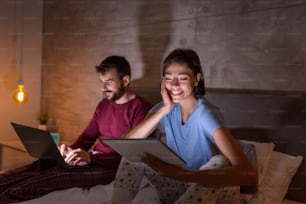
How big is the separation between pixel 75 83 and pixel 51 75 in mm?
249

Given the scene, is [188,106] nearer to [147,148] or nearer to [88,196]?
[147,148]

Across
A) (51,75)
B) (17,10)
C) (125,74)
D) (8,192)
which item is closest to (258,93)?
(125,74)

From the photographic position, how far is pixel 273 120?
1.67 m

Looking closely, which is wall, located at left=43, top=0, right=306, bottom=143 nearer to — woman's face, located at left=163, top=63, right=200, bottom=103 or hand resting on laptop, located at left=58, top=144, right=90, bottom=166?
woman's face, located at left=163, top=63, right=200, bottom=103

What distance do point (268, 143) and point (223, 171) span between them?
0.57 metres

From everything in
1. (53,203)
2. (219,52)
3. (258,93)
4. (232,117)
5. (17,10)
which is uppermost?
(17,10)

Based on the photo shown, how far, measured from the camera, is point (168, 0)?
216cm

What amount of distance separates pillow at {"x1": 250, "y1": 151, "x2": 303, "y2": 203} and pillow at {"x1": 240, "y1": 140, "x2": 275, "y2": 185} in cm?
3

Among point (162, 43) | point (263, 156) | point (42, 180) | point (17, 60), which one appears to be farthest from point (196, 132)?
point (17, 60)

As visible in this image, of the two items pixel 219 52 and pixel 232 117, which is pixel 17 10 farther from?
pixel 232 117

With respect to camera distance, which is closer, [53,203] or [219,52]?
[53,203]

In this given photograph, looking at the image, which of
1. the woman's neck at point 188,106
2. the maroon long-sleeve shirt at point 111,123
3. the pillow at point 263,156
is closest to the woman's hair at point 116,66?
the maroon long-sleeve shirt at point 111,123

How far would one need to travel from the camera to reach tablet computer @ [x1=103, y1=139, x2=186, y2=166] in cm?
109

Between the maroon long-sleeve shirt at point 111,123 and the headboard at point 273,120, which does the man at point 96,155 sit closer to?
the maroon long-sleeve shirt at point 111,123
